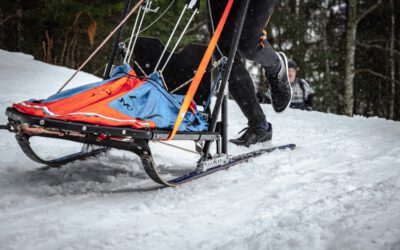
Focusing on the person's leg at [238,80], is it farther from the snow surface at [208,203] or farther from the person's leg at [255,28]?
the snow surface at [208,203]

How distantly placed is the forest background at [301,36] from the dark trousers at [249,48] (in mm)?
4764

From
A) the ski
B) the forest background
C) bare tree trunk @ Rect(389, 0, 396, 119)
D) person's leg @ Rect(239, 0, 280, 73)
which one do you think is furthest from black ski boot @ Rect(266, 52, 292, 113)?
bare tree trunk @ Rect(389, 0, 396, 119)

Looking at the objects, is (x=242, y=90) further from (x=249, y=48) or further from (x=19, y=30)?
(x=19, y=30)

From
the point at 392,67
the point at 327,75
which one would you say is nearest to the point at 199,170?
the point at 327,75

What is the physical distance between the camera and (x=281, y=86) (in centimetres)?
298

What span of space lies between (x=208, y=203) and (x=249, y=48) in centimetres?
123

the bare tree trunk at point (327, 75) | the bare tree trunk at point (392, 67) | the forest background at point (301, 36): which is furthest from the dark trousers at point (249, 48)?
the bare tree trunk at point (392, 67)

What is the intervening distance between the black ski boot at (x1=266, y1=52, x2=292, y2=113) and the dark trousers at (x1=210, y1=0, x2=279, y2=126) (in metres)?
0.09

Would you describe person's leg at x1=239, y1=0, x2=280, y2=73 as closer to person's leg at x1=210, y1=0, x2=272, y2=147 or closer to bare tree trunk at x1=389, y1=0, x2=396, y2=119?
person's leg at x1=210, y1=0, x2=272, y2=147

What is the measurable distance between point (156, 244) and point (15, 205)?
69 cm

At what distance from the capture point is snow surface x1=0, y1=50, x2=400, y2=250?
1258 millimetres

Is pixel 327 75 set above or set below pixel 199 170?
above

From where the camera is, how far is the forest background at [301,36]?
8.05 metres

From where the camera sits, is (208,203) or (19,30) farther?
(19,30)
